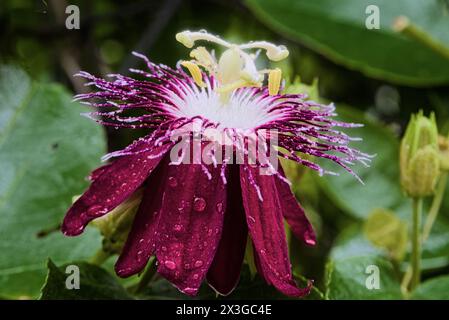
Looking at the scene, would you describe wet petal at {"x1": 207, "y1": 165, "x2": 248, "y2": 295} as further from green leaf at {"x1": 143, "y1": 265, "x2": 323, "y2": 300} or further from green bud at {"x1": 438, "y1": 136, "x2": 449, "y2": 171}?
green bud at {"x1": 438, "y1": 136, "x2": 449, "y2": 171}

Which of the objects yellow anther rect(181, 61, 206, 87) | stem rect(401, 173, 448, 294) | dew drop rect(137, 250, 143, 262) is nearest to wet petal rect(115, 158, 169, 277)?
dew drop rect(137, 250, 143, 262)

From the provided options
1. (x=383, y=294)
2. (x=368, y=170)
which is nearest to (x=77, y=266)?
(x=383, y=294)

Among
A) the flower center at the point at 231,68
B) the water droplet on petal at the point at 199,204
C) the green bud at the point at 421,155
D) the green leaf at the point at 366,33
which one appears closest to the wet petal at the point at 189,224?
the water droplet on petal at the point at 199,204

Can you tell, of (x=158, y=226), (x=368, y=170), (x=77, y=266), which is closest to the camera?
(x=158, y=226)

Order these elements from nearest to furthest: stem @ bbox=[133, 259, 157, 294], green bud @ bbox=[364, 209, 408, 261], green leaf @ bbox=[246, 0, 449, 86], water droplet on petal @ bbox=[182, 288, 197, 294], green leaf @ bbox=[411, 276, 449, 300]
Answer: water droplet on petal @ bbox=[182, 288, 197, 294] → stem @ bbox=[133, 259, 157, 294] → green leaf @ bbox=[411, 276, 449, 300] → green bud @ bbox=[364, 209, 408, 261] → green leaf @ bbox=[246, 0, 449, 86]

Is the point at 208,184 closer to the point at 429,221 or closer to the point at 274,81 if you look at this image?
the point at 274,81

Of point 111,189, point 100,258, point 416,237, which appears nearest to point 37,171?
point 100,258

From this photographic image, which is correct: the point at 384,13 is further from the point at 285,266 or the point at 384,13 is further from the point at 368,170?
the point at 285,266

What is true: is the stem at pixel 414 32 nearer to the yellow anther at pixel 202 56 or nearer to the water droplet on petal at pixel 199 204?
the yellow anther at pixel 202 56
